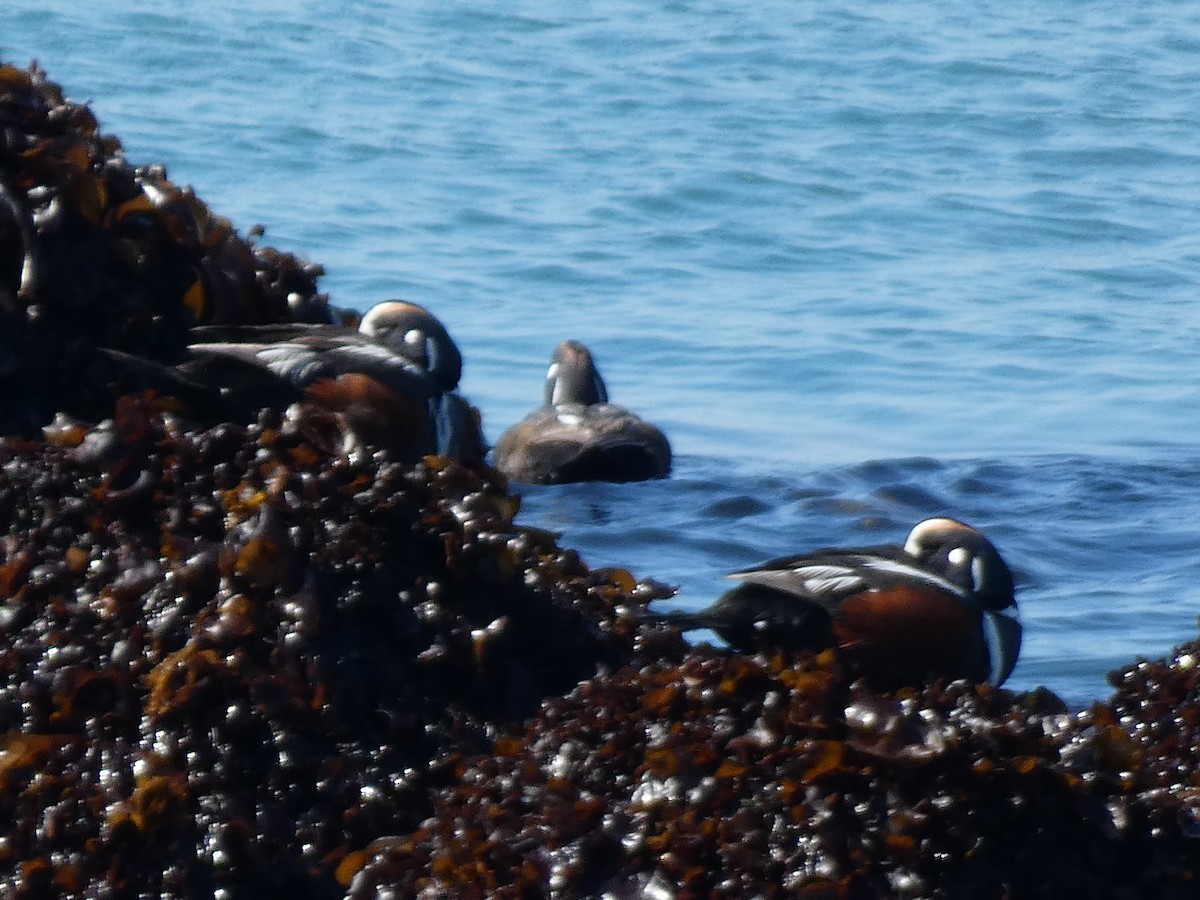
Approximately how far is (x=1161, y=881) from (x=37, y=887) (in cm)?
171

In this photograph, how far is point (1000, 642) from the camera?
163 inches

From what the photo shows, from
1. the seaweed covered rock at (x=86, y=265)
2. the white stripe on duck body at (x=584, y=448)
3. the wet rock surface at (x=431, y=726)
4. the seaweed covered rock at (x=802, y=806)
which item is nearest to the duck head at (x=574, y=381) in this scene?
the white stripe on duck body at (x=584, y=448)

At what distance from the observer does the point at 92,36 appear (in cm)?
1995

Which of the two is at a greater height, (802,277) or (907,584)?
(907,584)

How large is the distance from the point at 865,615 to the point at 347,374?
1314 mm

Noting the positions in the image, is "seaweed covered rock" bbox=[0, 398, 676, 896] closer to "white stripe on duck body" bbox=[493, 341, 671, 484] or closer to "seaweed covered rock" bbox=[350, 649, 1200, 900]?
"seaweed covered rock" bbox=[350, 649, 1200, 900]

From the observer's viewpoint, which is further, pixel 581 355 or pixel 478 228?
pixel 478 228

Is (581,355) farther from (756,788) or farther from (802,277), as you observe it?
(756,788)

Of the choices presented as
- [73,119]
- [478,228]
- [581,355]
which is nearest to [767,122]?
[478,228]

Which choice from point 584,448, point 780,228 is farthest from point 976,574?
point 780,228

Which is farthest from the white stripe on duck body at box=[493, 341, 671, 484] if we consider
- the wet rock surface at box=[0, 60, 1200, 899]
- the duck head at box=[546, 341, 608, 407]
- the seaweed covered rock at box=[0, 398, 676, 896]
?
the seaweed covered rock at box=[0, 398, 676, 896]

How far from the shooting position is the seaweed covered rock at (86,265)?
151 inches

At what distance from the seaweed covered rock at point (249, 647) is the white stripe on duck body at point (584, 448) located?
517 cm

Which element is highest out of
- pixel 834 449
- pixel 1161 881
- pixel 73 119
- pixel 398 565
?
pixel 73 119
